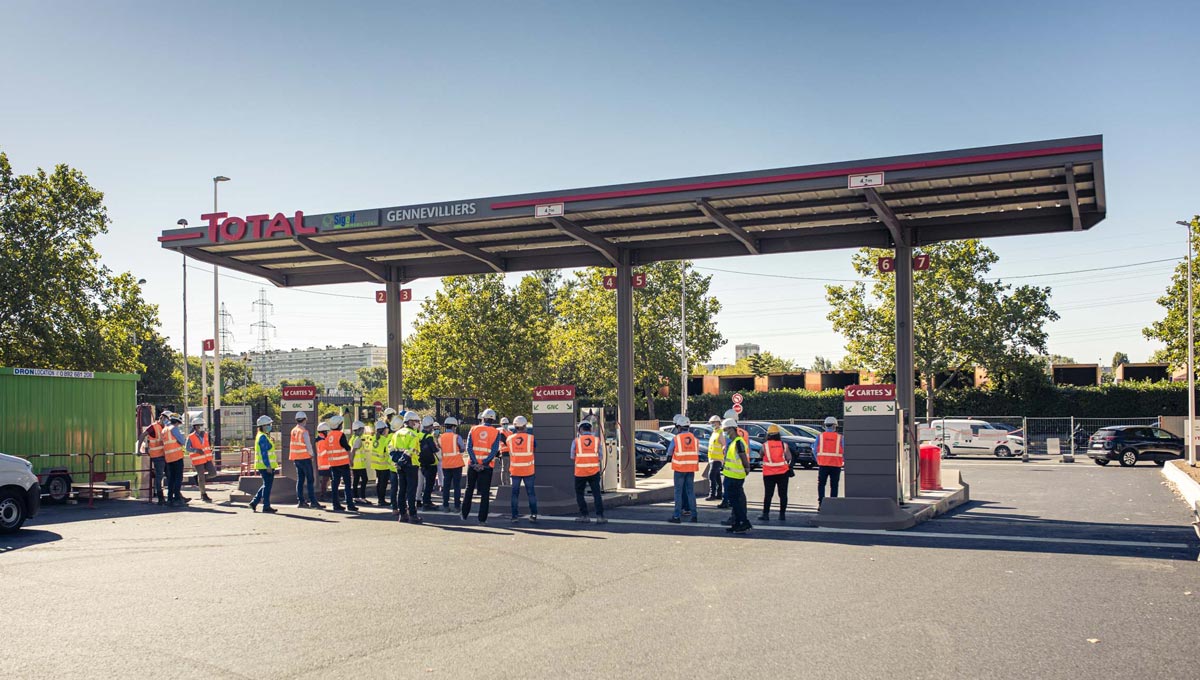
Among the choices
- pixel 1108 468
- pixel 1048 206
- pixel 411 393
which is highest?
pixel 1048 206

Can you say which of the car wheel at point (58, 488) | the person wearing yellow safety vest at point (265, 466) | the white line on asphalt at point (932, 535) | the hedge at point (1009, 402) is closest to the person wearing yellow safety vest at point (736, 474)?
the white line on asphalt at point (932, 535)

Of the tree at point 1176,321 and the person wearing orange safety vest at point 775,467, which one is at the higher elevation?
the tree at point 1176,321

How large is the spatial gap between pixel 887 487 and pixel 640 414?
43.3 m

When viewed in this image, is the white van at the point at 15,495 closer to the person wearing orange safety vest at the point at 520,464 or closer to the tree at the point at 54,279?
the person wearing orange safety vest at the point at 520,464

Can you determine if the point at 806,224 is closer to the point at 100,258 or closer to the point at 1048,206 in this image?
the point at 1048,206

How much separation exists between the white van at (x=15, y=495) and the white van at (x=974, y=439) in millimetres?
32478

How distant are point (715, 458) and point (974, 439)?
26.2 m

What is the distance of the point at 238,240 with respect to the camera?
2058 centimetres

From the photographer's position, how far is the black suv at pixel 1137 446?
33.2 meters

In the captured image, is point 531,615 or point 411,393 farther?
point 411,393

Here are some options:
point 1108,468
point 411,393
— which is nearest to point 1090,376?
point 1108,468

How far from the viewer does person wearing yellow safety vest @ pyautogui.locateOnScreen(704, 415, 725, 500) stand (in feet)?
56.6

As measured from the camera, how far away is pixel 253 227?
20.5 m

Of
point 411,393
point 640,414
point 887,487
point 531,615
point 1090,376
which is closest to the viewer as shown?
point 531,615
